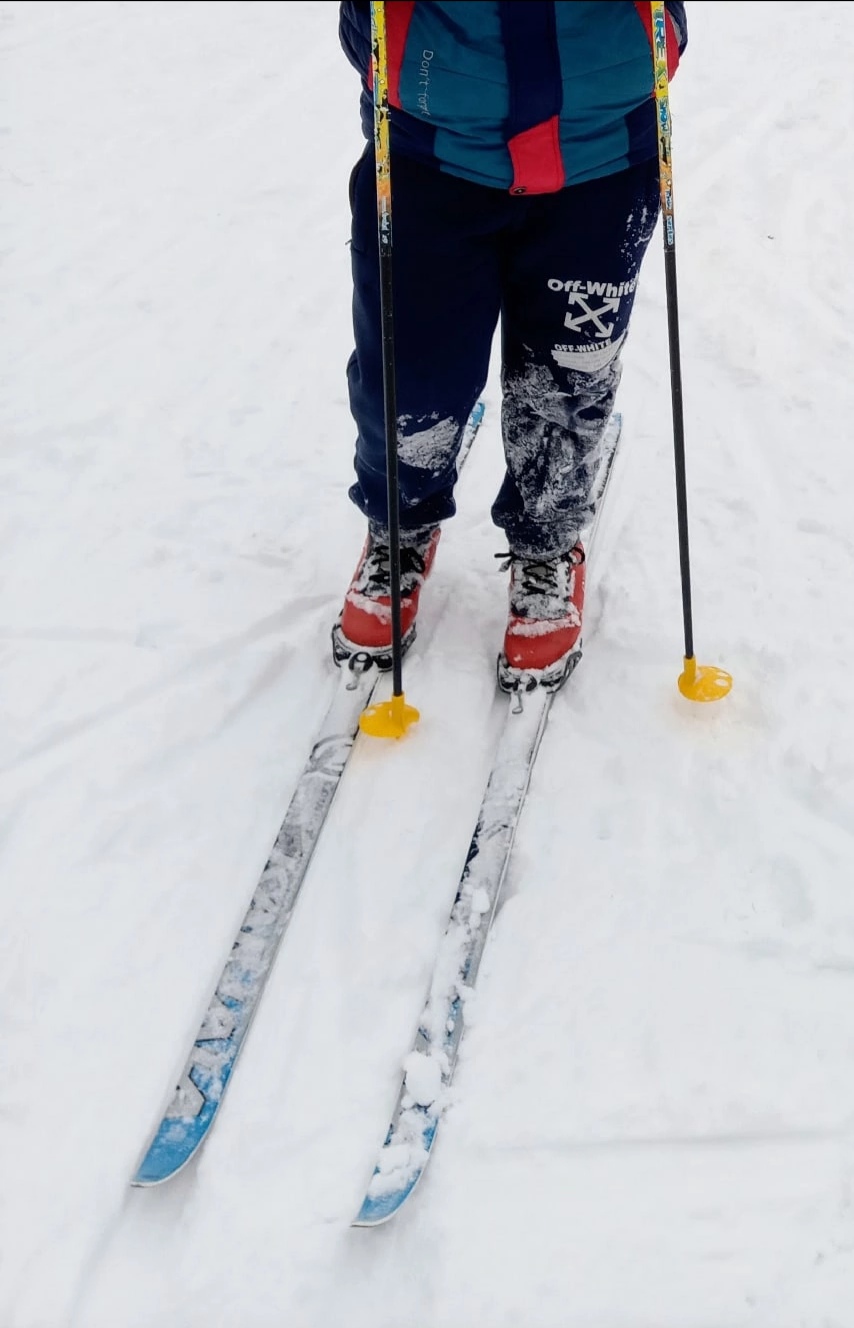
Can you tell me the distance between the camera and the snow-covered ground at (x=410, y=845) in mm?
1314

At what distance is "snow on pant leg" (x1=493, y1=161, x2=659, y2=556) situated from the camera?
4.92ft

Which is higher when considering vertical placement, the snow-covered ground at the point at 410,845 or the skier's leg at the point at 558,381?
the skier's leg at the point at 558,381

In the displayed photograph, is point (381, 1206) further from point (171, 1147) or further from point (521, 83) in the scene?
point (521, 83)

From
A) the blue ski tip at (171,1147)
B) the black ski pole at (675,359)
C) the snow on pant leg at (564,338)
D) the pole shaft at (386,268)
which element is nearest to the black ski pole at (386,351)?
the pole shaft at (386,268)

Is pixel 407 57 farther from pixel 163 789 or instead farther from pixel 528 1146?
pixel 528 1146

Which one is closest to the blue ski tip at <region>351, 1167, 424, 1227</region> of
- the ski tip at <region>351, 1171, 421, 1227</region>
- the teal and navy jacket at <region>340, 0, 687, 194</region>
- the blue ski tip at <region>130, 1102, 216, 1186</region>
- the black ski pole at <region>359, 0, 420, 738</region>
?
the ski tip at <region>351, 1171, 421, 1227</region>

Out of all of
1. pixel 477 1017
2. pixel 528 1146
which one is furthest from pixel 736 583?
pixel 528 1146

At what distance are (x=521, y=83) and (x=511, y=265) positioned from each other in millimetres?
304

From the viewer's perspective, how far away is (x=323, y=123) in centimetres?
407

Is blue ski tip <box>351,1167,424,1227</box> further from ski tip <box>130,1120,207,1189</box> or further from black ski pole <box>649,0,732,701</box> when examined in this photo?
black ski pole <box>649,0,732,701</box>

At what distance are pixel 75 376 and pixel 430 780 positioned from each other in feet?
5.62

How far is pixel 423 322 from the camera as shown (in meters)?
1.61

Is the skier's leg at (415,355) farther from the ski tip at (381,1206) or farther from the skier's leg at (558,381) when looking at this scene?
the ski tip at (381,1206)

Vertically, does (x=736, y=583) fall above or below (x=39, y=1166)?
above
